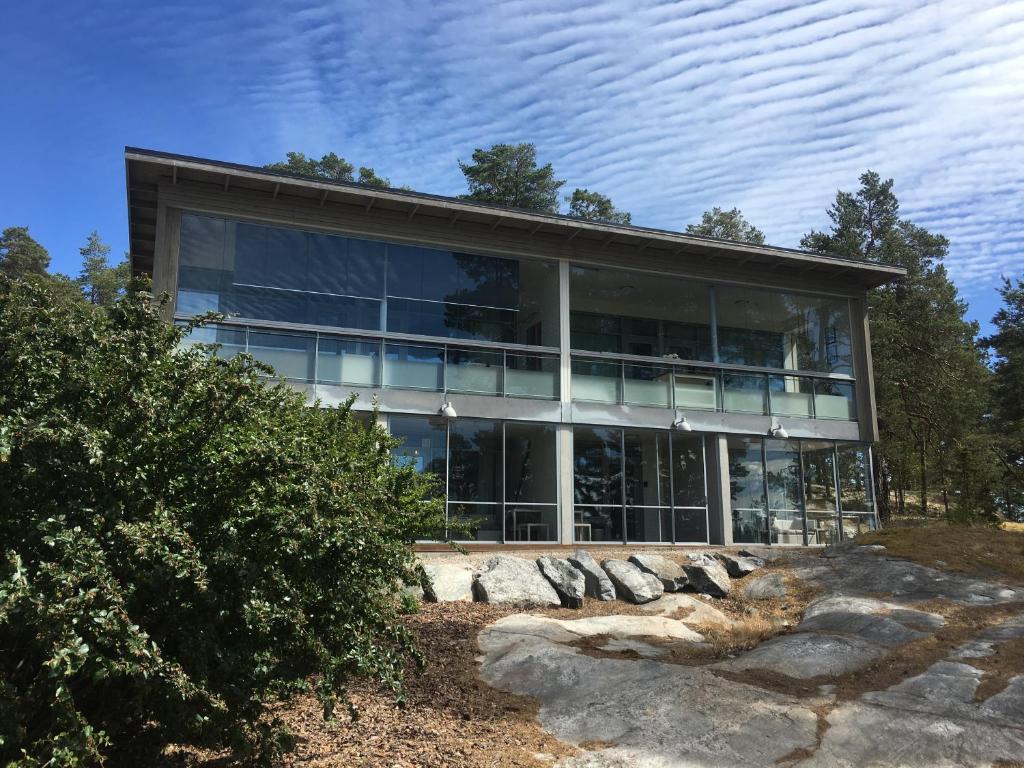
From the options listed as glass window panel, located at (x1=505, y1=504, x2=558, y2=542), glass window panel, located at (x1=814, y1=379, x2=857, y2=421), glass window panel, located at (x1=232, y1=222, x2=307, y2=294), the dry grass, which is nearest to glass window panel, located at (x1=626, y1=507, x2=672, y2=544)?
glass window panel, located at (x1=505, y1=504, x2=558, y2=542)

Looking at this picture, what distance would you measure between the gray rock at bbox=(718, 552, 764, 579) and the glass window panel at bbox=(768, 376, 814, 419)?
5.77m

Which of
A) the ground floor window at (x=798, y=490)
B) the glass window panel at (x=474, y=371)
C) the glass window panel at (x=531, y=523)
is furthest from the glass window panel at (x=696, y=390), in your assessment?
the glass window panel at (x=474, y=371)

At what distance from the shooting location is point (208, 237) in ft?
59.8

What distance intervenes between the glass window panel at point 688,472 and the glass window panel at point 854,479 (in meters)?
4.09

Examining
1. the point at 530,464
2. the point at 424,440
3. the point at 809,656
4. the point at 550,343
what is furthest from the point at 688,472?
the point at 809,656

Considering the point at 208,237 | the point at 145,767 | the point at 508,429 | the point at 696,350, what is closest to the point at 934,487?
the point at 696,350

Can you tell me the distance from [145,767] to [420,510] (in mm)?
4720

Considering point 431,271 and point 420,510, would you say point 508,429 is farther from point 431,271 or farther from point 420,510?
point 420,510

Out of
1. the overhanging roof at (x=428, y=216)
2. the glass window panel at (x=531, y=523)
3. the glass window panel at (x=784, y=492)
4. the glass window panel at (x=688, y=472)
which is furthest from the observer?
the glass window panel at (x=784, y=492)

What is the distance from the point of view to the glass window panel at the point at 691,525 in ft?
67.9

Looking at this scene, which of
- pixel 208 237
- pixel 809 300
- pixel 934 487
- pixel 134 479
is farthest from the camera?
pixel 934 487

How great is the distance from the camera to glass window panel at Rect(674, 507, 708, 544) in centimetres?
2069

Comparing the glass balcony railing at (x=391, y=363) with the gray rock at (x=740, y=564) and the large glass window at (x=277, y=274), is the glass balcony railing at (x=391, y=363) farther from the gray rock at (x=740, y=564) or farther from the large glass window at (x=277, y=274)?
the gray rock at (x=740, y=564)

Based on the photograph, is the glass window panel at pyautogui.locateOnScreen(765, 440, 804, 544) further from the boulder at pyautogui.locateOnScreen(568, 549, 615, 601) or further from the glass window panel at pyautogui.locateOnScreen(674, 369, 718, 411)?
the boulder at pyautogui.locateOnScreen(568, 549, 615, 601)
